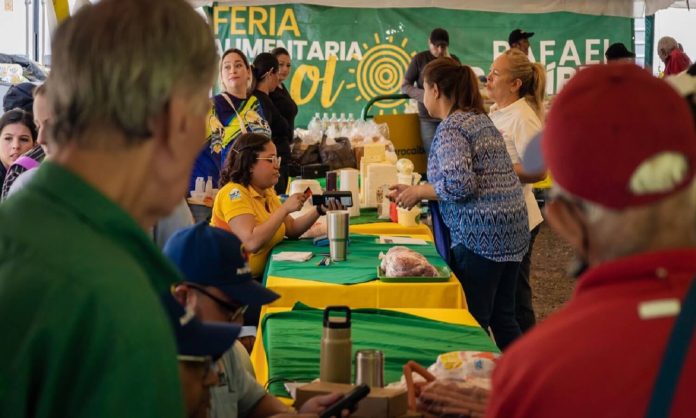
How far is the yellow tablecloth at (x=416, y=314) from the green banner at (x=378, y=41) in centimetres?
932

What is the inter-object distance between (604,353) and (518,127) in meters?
4.25

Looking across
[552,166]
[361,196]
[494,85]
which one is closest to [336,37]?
[361,196]

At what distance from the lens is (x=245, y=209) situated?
15.8 ft

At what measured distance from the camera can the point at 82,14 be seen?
1232 millimetres

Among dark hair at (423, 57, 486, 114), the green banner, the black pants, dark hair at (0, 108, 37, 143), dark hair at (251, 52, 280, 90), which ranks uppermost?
the green banner

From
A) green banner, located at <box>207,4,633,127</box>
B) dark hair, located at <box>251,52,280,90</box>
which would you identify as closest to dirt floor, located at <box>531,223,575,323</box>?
dark hair, located at <box>251,52,280,90</box>

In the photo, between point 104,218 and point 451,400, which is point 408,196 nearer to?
point 451,400

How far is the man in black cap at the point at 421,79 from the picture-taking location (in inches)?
388

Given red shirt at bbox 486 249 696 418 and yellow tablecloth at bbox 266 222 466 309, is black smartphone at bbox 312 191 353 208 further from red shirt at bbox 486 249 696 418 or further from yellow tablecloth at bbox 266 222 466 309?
red shirt at bbox 486 249 696 418

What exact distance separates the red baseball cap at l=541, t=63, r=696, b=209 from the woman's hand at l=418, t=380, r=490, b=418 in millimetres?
1048

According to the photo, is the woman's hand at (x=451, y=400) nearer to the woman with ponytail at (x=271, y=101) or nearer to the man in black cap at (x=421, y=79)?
the woman with ponytail at (x=271, y=101)

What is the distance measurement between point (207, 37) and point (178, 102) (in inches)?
4.0

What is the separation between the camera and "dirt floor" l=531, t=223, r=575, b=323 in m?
7.42

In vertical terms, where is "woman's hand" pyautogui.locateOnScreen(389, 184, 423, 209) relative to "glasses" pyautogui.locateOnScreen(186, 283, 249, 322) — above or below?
above
